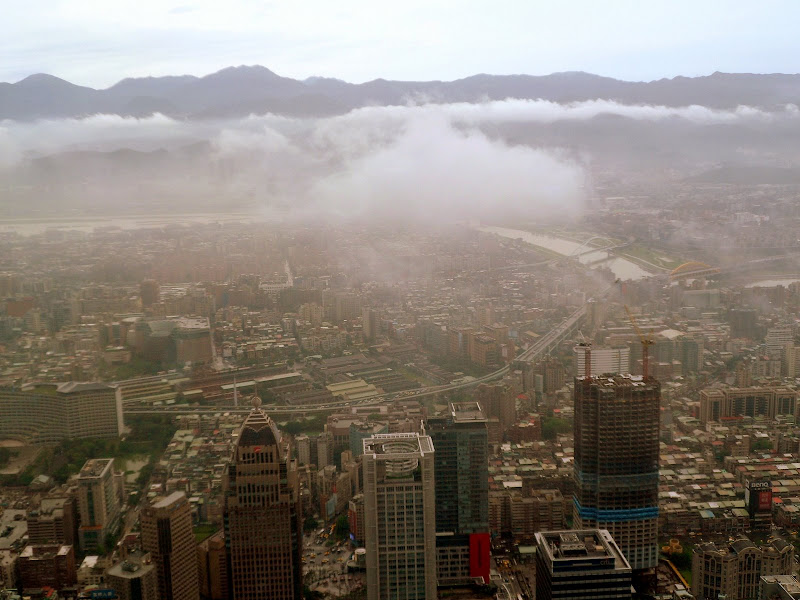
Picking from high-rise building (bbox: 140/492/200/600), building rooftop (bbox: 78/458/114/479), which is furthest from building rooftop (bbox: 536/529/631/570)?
building rooftop (bbox: 78/458/114/479)

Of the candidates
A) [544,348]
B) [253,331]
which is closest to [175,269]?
[253,331]

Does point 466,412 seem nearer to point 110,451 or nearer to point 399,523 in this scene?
point 399,523

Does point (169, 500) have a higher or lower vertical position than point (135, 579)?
higher

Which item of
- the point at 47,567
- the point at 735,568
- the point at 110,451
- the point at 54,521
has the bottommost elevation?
the point at 735,568

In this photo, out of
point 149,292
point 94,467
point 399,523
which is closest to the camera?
point 399,523

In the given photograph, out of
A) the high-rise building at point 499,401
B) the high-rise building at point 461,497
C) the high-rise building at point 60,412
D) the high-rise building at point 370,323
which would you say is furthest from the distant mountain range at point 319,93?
the high-rise building at point 461,497

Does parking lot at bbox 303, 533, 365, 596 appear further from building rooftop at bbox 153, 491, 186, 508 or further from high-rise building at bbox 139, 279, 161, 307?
high-rise building at bbox 139, 279, 161, 307

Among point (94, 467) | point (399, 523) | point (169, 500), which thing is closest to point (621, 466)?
point (399, 523)
